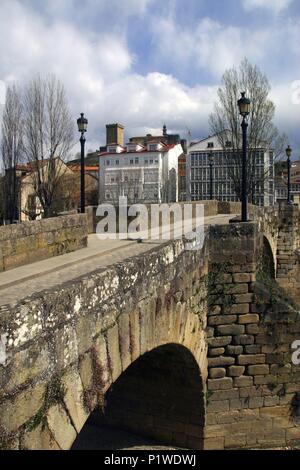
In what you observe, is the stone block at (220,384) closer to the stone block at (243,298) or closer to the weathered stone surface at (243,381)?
the weathered stone surface at (243,381)

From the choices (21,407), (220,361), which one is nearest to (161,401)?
(220,361)

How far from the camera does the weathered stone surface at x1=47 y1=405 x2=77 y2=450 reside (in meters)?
3.78

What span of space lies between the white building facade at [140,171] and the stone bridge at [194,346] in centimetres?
4475

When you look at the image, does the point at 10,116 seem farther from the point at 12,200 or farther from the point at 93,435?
the point at 93,435

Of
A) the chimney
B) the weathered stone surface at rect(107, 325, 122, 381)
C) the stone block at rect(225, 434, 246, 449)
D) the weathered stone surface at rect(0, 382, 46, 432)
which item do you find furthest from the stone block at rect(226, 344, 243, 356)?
the chimney

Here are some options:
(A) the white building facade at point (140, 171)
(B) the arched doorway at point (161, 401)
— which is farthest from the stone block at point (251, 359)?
(A) the white building facade at point (140, 171)

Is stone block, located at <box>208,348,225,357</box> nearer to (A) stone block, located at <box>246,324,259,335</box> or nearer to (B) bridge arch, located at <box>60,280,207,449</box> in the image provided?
(B) bridge arch, located at <box>60,280,207,449</box>

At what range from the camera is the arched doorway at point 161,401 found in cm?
939

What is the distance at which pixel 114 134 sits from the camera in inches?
2808

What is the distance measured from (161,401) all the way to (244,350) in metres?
2.03

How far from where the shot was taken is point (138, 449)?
10.0 meters

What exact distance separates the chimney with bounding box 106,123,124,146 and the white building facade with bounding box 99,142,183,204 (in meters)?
2.84

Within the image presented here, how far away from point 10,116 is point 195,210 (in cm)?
1387
